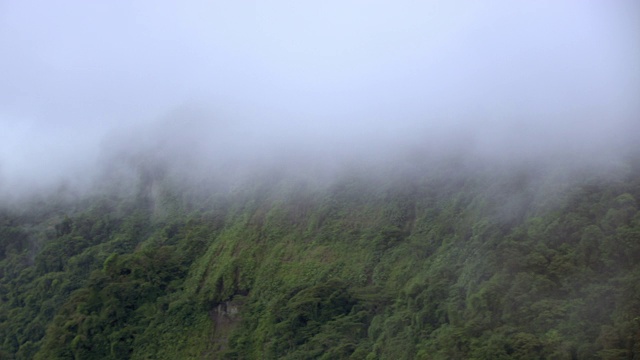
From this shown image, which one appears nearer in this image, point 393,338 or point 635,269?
point 635,269

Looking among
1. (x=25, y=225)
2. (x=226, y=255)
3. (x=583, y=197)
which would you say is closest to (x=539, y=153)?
(x=583, y=197)

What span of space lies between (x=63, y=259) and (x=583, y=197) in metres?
46.6

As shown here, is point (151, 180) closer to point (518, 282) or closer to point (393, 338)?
point (393, 338)

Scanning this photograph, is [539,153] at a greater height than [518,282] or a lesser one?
greater

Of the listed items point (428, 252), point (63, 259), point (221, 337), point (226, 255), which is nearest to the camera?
point (428, 252)

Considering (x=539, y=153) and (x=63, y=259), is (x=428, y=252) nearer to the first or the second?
(x=539, y=153)

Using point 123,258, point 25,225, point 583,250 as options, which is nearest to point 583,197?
point 583,250

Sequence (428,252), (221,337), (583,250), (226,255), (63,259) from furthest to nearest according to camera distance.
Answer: (63,259), (226,255), (221,337), (428,252), (583,250)

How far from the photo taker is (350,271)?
55.3 m

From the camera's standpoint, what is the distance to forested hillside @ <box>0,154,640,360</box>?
4222 centimetres

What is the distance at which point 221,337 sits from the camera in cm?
5759

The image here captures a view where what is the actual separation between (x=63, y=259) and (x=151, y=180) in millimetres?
11788

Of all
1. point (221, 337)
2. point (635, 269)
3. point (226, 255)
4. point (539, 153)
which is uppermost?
point (539, 153)

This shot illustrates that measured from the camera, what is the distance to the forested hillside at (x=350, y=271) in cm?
4222
